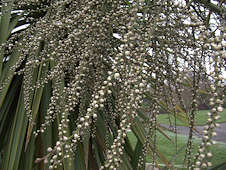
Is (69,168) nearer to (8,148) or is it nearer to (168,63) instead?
(8,148)

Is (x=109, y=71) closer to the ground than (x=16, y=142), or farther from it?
farther from it

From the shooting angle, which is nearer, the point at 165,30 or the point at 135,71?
the point at 135,71

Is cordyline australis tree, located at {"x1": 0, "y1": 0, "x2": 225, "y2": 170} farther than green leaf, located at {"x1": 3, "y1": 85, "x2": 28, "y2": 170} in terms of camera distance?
No

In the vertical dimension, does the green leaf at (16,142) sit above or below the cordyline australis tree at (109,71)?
below

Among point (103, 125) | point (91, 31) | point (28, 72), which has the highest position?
point (91, 31)

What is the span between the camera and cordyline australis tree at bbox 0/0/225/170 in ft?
1.48

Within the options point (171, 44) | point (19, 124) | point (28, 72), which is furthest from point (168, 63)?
point (19, 124)

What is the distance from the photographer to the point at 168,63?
2.27 ft

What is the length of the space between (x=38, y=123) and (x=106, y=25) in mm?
619

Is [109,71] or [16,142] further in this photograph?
[16,142]

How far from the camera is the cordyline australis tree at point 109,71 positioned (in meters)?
0.45

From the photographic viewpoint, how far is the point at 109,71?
1.99 feet

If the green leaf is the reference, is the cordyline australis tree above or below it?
above

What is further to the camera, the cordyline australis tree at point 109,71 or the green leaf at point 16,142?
the green leaf at point 16,142
